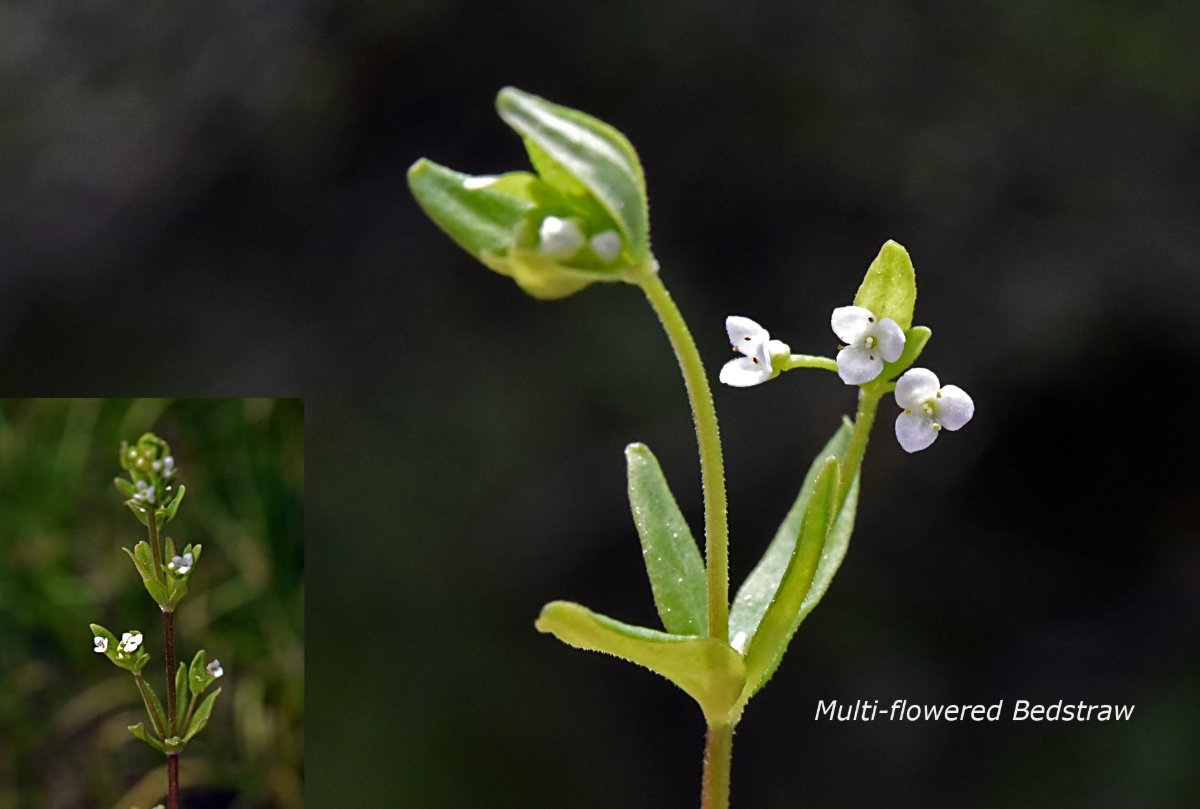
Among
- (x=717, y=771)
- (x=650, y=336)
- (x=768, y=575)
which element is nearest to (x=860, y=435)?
(x=768, y=575)

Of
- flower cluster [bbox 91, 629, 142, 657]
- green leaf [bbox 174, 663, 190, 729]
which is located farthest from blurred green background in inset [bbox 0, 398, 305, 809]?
flower cluster [bbox 91, 629, 142, 657]

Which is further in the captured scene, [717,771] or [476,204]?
[717,771]

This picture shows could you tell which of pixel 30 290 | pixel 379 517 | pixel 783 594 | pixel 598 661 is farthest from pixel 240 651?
pixel 30 290

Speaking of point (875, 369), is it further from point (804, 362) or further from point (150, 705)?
point (150, 705)

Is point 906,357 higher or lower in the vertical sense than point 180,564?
higher

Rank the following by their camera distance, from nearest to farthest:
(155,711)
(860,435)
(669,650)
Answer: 1. (669,650)
2. (860,435)
3. (155,711)

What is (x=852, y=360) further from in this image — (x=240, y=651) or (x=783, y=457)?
(x=783, y=457)

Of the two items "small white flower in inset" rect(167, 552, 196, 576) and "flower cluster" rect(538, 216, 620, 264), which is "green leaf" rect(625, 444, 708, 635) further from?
"small white flower in inset" rect(167, 552, 196, 576)

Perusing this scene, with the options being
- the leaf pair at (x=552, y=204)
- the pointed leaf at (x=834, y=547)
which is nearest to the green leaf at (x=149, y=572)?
the leaf pair at (x=552, y=204)
